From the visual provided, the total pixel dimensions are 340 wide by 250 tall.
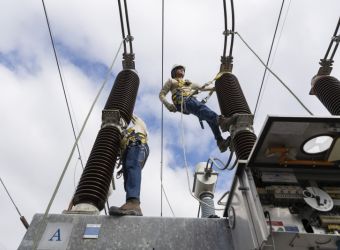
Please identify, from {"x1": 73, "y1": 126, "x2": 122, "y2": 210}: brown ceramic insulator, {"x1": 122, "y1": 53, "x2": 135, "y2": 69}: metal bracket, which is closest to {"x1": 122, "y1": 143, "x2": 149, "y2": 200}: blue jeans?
{"x1": 73, "y1": 126, "x2": 122, "y2": 210}: brown ceramic insulator

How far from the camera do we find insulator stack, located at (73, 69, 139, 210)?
4049mm

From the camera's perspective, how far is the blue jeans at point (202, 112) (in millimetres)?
6156

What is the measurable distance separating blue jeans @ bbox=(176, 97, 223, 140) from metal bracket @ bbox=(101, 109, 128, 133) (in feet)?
4.80

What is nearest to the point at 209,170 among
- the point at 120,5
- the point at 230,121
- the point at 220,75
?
the point at 230,121

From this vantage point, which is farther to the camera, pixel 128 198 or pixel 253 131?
pixel 253 131

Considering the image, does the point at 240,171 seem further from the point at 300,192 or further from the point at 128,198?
the point at 128,198

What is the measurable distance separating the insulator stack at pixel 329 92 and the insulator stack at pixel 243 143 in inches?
118

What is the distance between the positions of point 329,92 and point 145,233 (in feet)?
21.3

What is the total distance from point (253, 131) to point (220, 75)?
244 cm

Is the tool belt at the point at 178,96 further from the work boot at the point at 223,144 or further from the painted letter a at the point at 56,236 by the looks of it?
the painted letter a at the point at 56,236

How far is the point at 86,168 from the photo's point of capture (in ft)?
14.7

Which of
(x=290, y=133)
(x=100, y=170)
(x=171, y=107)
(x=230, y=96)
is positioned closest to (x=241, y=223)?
(x=290, y=133)

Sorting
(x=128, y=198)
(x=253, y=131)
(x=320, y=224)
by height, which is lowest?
(x=320, y=224)

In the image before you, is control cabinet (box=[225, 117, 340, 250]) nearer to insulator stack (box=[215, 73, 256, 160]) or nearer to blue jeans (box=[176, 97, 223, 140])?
insulator stack (box=[215, 73, 256, 160])
